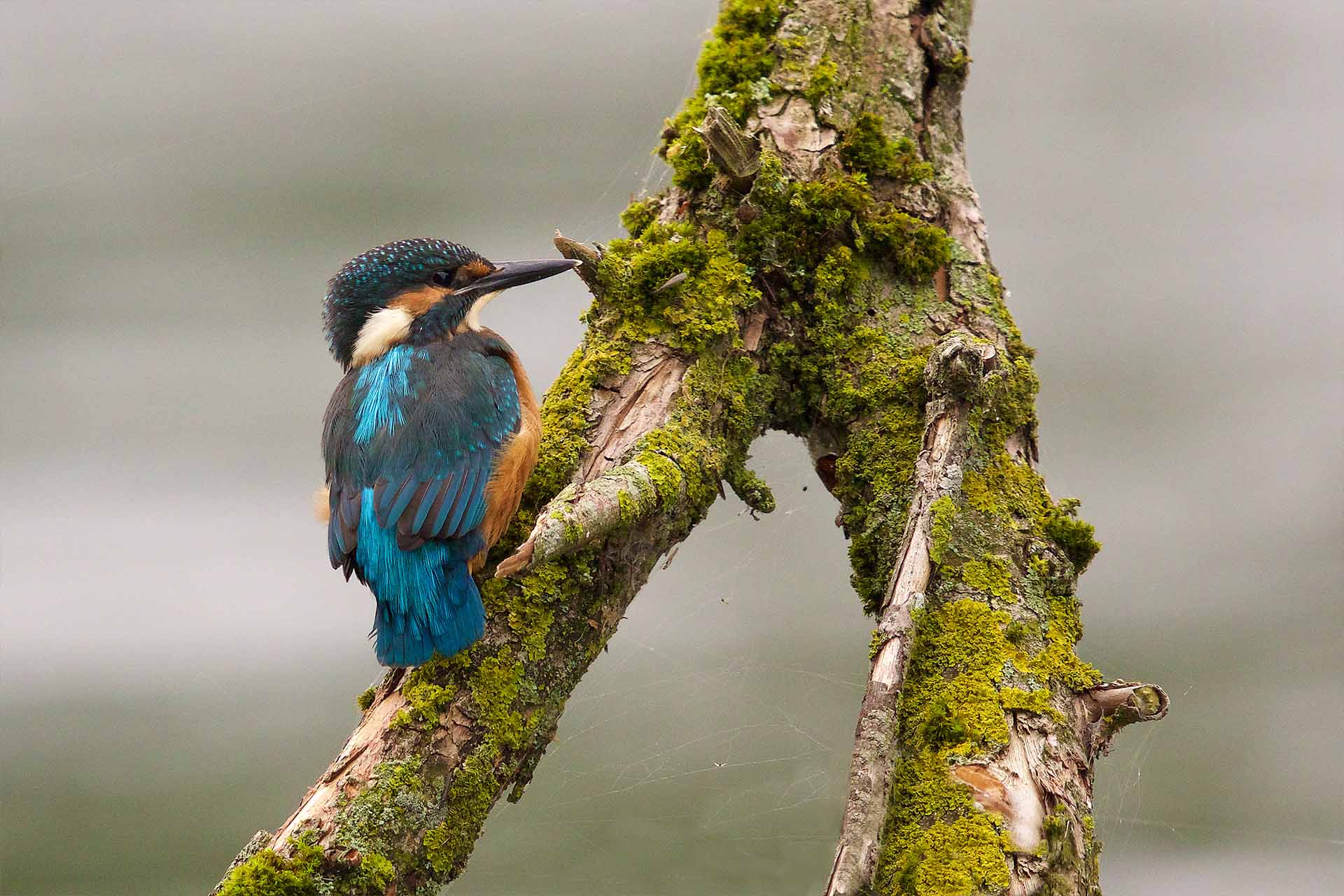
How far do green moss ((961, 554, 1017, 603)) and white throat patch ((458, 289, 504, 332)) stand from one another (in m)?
1.31

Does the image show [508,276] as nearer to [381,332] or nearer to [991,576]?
[381,332]

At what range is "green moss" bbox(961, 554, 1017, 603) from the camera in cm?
193

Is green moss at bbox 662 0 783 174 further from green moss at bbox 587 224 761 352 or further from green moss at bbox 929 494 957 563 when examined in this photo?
green moss at bbox 929 494 957 563

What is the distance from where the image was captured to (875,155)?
7.88ft

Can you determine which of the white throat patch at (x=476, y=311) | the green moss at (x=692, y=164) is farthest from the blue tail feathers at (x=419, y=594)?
the green moss at (x=692, y=164)

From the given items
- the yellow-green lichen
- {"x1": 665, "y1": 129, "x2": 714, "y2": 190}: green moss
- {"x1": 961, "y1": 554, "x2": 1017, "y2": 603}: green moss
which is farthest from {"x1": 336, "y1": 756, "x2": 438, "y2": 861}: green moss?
{"x1": 665, "y1": 129, "x2": 714, "y2": 190}: green moss

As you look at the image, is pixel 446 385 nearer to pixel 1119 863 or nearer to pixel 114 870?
pixel 114 870

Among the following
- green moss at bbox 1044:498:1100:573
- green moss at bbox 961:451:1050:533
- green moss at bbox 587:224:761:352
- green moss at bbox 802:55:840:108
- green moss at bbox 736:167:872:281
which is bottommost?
green moss at bbox 1044:498:1100:573

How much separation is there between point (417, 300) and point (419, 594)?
0.89 metres

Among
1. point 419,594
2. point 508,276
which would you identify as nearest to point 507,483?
point 419,594

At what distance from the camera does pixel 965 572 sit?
1949 mm

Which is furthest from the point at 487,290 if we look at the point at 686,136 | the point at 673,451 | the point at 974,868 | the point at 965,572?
the point at 974,868

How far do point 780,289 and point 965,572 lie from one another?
749 mm

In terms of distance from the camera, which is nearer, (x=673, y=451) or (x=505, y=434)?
(x=673, y=451)
